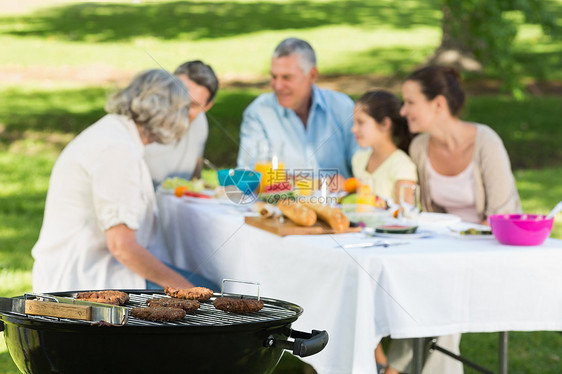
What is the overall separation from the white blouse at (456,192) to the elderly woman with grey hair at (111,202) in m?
1.15

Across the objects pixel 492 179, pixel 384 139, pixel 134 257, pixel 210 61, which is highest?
pixel 210 61

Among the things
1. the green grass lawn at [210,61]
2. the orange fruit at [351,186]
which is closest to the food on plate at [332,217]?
the orange fruit at [351,186]

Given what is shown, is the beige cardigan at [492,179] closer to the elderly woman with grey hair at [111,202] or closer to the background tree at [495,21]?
the elderly woman with grey hair at [111,202]

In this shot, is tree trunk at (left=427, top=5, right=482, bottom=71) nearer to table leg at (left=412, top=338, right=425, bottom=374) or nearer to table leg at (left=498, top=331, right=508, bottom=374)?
table leg at (left=498, top=331, right=508, bottom=374)

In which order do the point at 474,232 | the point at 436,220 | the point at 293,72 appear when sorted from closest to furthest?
the point at 474,232, the point at 436,220, the point at 293,72

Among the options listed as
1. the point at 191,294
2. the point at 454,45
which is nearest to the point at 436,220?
the point at 191,294

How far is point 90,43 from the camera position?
444 inches

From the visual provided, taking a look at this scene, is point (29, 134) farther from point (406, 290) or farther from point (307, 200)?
point (406, 290)

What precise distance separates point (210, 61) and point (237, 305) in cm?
961

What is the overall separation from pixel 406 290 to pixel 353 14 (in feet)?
33.5

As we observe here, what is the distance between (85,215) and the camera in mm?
3072

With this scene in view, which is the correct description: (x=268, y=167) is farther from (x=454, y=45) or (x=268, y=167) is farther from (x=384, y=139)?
(x=454, y=45)

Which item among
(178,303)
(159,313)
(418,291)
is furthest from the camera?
(418,291)

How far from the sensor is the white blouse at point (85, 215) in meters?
2.98
